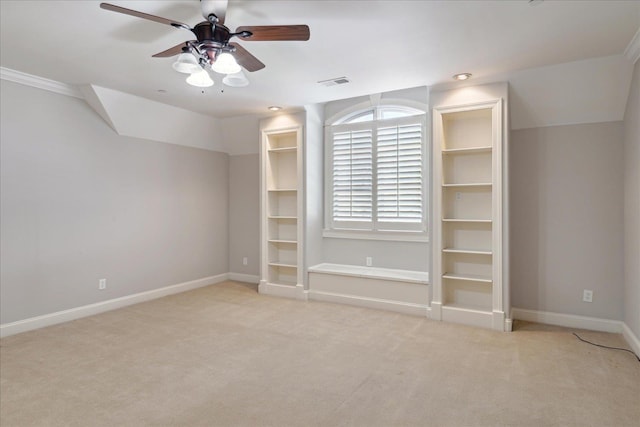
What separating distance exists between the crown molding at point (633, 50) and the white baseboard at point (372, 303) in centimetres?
311

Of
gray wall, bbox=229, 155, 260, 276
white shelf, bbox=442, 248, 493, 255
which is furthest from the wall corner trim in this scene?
gray wall, bbox=229, 155, 260, 276

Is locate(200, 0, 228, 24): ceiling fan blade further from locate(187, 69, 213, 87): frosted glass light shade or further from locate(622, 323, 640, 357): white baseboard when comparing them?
locate(622, 323, 640, 357): white baseboard

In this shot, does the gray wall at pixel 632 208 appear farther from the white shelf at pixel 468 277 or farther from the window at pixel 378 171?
the window at pixel 378 171

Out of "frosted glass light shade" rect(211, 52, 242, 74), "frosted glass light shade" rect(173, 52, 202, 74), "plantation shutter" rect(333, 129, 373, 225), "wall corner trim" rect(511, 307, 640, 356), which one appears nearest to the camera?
"frosted glass light shade" rect(211, 52, 242, 74)

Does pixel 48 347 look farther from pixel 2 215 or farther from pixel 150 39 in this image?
pixel 150 39

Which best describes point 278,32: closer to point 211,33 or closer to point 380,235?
point 211,33

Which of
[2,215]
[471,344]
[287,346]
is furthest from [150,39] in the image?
[471,344]

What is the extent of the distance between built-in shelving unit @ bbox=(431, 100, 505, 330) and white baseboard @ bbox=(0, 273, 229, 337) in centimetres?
368

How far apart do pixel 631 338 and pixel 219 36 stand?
173 inches

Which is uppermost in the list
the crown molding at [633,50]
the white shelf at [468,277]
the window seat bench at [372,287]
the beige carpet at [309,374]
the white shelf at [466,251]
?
the crown molding at [633,50]

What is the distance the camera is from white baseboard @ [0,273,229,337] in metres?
3.79

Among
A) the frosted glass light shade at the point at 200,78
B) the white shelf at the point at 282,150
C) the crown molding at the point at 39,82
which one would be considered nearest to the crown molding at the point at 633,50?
the frosted glass light shade at the point at 200,78

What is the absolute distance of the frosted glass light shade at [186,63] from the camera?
2.62 metres

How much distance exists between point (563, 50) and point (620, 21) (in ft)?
1.67
